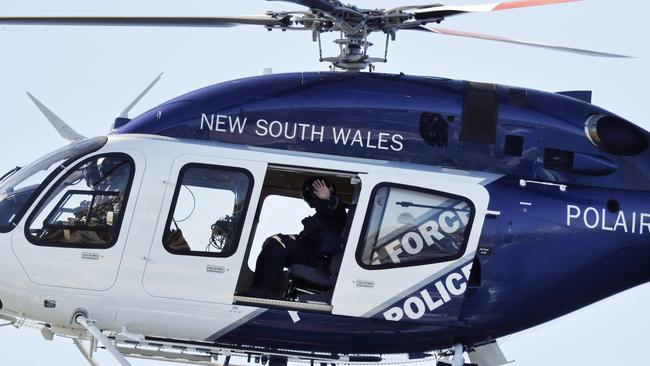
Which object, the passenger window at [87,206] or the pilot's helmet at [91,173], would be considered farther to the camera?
the pilot's helmet at [91,173]

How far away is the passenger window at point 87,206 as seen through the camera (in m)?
13.3

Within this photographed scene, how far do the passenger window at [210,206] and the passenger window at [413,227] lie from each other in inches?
49.7

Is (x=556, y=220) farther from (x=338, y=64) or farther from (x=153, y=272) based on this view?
(x=153, y=272)

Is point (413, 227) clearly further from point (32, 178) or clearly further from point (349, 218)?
point (32, 178)

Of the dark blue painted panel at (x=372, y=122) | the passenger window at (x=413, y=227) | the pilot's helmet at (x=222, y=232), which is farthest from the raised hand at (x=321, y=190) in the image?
the pilot's helmet at (x=222, y=232)

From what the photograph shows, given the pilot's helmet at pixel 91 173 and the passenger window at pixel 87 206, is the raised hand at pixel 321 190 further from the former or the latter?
the pilot's helmet at pixel 91 173

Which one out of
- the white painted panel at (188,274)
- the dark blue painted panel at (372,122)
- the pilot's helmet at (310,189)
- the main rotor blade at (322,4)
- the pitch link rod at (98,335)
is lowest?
the pitch link rod at (98,335)

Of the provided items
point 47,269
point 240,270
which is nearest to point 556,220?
point 240,270

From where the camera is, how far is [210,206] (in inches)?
534

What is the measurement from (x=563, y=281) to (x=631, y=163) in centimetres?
140

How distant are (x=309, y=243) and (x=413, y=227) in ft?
3.67

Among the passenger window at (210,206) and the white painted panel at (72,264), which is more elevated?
the passenger window at (210,206)

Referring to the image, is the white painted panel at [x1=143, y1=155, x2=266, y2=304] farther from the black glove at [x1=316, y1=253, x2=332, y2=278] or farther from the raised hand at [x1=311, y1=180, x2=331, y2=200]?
the raised hand at [x1=311, y1=180, x2=331, y2=200]

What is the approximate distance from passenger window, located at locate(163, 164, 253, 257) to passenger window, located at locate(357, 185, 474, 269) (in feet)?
4.14
